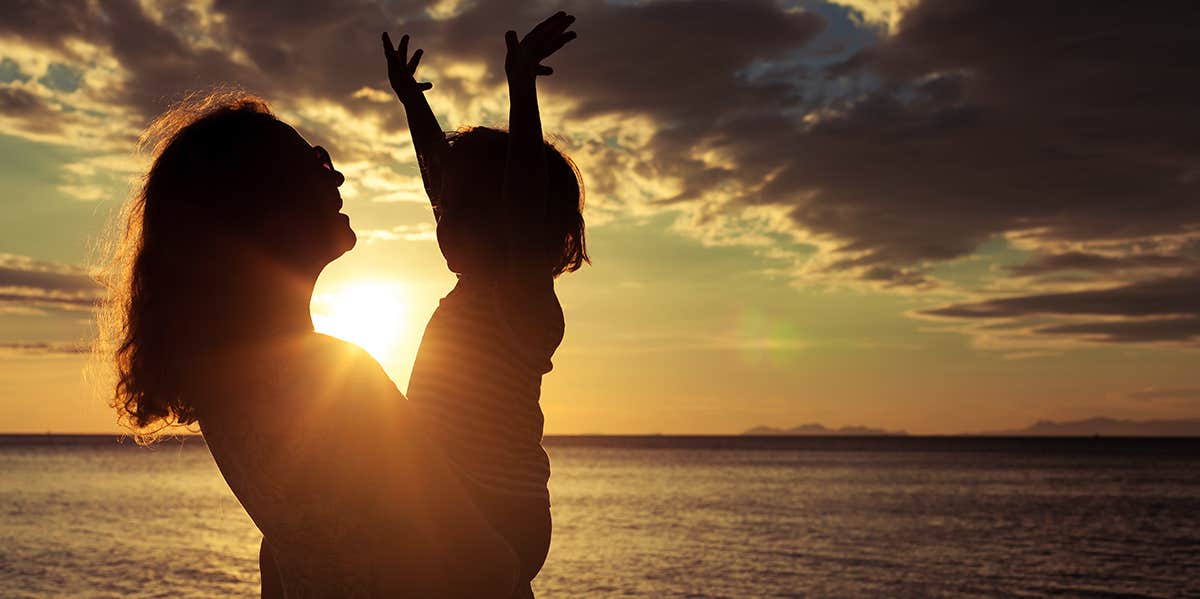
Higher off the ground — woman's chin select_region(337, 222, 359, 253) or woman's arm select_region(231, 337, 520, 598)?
woman's chin select_region(337, 222, 359, 253)

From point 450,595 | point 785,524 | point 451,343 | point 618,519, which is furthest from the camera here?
point 618,519

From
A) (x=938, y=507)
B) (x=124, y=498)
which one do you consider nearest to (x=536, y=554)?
(x=938, y=507)

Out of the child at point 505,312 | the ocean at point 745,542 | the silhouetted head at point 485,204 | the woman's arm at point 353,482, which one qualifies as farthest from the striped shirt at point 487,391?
the ocean at point 745,542

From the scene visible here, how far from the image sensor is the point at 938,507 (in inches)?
2234

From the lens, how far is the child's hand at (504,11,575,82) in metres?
2.12

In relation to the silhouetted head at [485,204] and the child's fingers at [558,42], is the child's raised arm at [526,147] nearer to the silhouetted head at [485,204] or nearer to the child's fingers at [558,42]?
the child's fingers at [558,42]

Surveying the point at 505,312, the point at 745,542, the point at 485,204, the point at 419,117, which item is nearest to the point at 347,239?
the point at 505,312

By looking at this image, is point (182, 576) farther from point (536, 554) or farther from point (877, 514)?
point (877, 514)

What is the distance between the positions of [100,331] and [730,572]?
95.4 ft

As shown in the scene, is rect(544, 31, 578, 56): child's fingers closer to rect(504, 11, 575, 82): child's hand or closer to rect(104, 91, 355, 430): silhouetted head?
rect(504, 11, 575, 82): child's hand

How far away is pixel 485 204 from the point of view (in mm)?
2574

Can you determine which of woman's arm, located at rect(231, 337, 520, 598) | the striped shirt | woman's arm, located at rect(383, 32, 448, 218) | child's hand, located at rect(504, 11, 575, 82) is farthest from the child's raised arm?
woman's arm, located at rect(383, 32, 448, 218)

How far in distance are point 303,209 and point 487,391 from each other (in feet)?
2.31

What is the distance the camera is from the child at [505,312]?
7.01 feet
